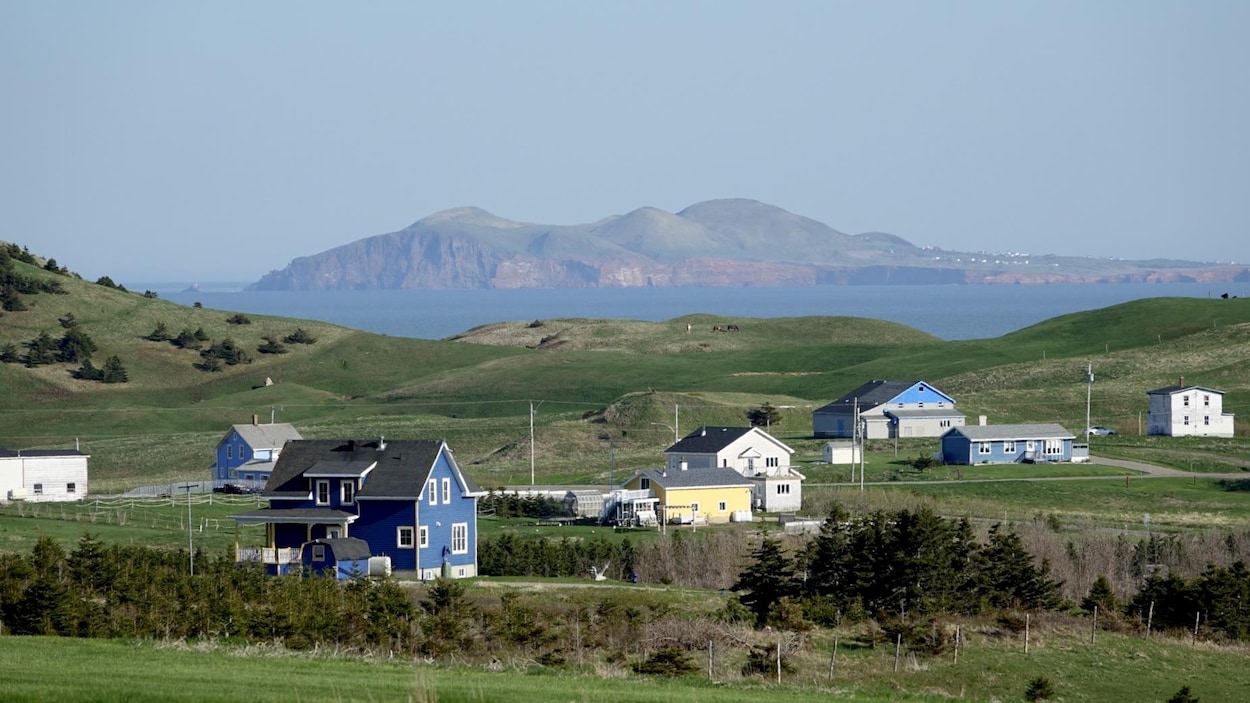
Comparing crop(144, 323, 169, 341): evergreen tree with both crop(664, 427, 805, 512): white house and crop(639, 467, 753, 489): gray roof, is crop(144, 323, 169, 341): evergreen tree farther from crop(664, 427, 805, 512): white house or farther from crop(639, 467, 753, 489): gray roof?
crop(639, 467, 753, 489): gray roof

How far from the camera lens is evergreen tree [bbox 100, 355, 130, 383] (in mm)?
116500

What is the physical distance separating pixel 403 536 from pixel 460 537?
1817mm

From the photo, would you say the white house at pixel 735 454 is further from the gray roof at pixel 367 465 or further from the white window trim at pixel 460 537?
the gray roof at pixel 367 465

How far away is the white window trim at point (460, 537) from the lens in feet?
158

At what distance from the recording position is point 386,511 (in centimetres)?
4738

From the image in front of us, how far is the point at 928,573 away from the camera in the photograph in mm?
39406

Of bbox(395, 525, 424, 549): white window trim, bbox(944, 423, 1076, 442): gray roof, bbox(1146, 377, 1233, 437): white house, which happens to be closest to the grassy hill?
bbox(1146, 377, 1233, 437): white house

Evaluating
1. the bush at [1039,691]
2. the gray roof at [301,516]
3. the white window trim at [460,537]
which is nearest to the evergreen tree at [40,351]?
the gray roof at [301,516]

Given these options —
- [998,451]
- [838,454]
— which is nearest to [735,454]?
[838,454]

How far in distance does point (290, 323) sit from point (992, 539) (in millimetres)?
102794

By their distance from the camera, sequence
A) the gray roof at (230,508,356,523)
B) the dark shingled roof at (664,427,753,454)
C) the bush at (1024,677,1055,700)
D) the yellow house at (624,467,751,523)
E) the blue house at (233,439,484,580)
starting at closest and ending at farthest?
the bush at (1024,677,1055,700) → the blue house at (233,439,484,580) → the gray roof at (230,508,356,523) → the yellow house at (624,467,751,523) → the dark shingled roof at (664,427,753,454)

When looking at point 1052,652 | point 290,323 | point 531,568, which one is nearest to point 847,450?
point 531,568

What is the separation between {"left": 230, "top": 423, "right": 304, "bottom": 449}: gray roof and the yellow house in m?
20.4

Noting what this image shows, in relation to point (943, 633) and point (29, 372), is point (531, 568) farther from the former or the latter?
point (29, 372)
